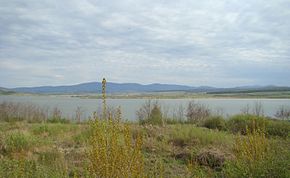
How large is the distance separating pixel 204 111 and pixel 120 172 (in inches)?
756

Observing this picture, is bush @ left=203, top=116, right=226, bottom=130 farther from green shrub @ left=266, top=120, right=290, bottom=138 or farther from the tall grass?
the tall grass

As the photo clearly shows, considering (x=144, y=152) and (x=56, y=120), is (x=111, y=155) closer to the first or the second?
(x=144, y=152)

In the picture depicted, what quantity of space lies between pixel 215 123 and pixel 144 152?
724cm

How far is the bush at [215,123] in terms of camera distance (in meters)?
15.0

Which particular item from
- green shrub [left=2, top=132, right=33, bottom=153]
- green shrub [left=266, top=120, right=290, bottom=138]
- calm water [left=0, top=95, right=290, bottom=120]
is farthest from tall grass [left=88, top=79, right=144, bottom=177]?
green shrub [left=266, top=120, right=290, bottom=138]

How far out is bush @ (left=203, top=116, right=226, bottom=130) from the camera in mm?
14958

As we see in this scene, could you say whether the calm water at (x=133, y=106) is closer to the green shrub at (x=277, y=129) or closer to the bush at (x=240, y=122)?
the bush at (x=240, y=122)

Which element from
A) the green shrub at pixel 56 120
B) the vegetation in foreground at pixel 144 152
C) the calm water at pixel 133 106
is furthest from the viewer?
the calm water at pixel 133 106

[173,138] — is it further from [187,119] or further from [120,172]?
[187,119]

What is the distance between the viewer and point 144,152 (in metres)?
8.84

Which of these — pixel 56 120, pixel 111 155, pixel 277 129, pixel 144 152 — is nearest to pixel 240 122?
pixel 277 129

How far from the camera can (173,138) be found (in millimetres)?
10422

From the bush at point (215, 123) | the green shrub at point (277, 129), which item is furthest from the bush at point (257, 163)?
the bush at point (215, 123)

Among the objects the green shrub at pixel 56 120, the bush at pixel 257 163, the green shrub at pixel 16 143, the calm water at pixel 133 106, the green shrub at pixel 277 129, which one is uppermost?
the bush at pixel 257 163
